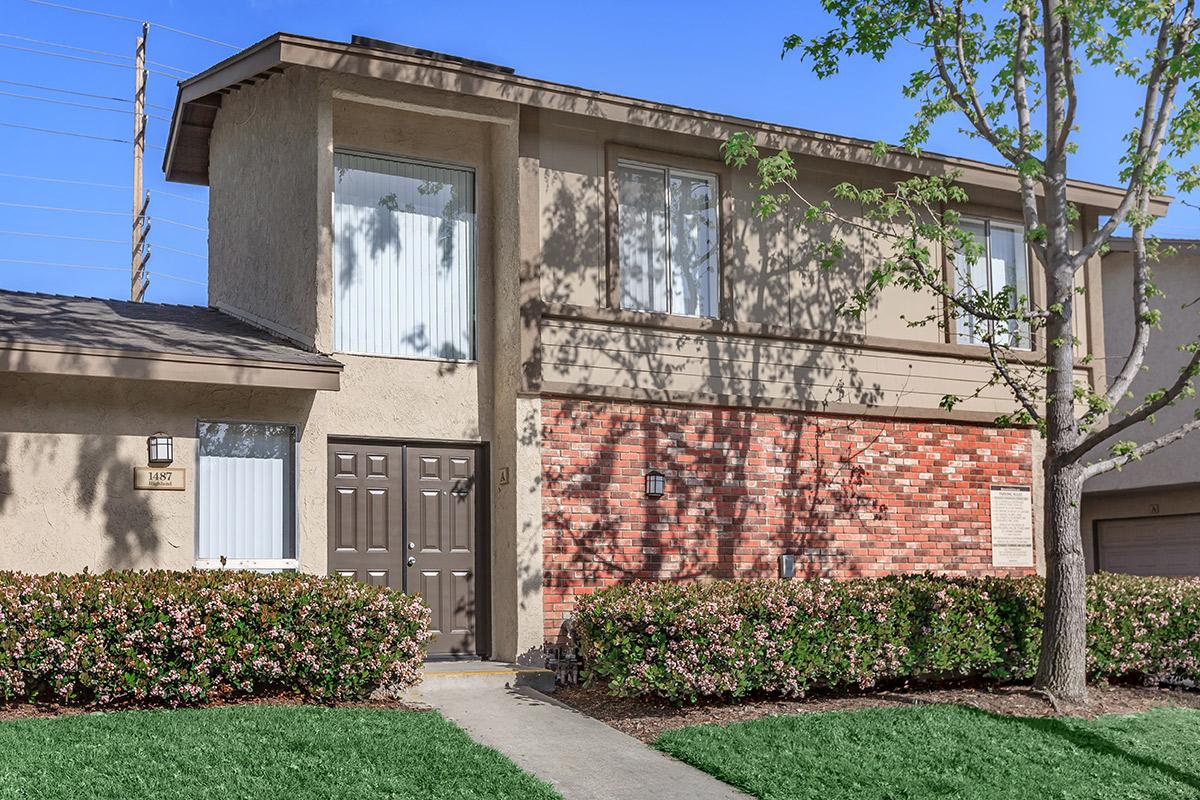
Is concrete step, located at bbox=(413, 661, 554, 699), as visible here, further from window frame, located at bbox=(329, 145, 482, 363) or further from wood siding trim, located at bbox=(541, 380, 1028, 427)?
window frame, located at bbox=(329, 145, 482, 363)

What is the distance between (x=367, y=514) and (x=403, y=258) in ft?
8.91

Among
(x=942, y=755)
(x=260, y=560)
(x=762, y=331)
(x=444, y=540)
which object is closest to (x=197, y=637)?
(x=260, y=560)

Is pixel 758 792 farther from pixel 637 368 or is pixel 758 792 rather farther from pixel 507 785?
pixel 637 368

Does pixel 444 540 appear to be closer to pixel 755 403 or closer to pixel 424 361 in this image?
pixel 424 361

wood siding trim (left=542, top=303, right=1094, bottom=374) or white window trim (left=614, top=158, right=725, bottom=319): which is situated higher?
white window trim (left=614, top=158, right=725, bottom=319)

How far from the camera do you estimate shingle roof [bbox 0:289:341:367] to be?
1153 cm

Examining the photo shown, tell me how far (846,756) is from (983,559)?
6.78 m

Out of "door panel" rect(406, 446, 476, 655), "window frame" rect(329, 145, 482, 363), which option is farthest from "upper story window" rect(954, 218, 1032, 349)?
"door panel" rect(406, 446, 476, 655)

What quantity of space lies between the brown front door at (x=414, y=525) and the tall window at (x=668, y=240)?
2.73 m

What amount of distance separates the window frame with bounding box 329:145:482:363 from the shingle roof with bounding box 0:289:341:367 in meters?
0.66

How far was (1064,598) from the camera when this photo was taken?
11.9 m

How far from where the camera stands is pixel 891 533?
15.0 meters

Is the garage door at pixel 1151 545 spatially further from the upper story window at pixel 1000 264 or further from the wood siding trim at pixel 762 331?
the upper story window at pixel 1000 264

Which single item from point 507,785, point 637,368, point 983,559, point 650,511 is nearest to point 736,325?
point 637,368
